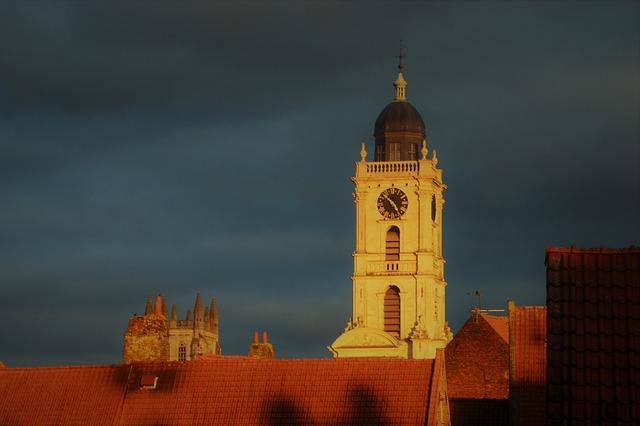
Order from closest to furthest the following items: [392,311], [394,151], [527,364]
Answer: [527,364] → [392,311] → [394,151]

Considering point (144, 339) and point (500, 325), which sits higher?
point (500, 325)

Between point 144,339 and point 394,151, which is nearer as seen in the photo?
point 144,339

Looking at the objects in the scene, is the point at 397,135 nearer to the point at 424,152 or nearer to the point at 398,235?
the point at 424,152

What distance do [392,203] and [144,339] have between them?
88.0 metres

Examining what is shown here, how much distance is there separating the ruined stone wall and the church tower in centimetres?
8327

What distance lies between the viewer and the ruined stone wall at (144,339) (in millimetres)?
53969

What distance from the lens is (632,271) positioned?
979 inches

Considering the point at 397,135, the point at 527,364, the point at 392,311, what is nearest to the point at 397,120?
the point at 397,135

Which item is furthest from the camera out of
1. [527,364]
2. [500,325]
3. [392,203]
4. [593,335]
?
[392,203]

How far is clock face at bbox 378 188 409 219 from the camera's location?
14125 centimetres

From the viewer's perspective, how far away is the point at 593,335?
24.2 m

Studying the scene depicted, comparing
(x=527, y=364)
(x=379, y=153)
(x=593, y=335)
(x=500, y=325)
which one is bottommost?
(x=527, y=364)

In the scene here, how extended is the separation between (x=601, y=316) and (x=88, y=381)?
90.4 feet

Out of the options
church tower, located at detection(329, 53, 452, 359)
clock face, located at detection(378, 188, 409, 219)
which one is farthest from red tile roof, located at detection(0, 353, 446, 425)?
clock face, located at detection(378, 188, 409, 219)
